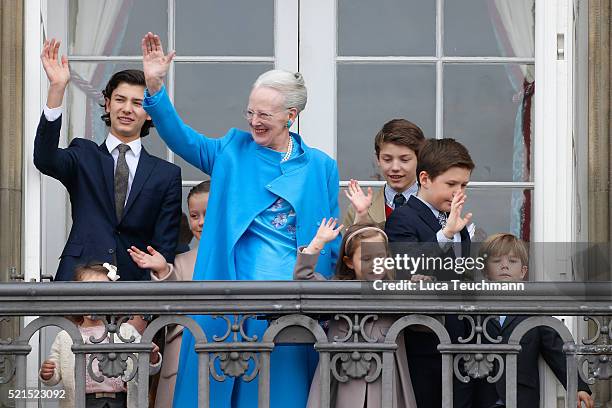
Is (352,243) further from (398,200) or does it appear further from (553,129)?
(553,129)

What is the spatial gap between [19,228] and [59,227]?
1.71 feet

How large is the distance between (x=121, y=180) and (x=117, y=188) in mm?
42

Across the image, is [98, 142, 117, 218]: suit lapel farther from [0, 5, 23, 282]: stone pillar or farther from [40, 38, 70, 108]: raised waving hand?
[0, 5, 23, 282]: stone pillar

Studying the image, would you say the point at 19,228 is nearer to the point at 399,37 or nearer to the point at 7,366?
the point at 7,366

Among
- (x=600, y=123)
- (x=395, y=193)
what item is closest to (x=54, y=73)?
(x=395, y=193)

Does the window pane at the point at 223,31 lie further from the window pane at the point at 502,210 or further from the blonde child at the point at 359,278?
the blonde child at the point at 359,278

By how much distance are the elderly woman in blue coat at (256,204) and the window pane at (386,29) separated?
5.03 feet

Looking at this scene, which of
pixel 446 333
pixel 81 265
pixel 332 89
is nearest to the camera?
pixel 446 333

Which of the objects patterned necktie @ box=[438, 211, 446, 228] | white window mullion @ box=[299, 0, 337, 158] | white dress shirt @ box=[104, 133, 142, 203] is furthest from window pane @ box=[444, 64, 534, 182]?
white dress shirt @ box=[104, 133, 142, 203]

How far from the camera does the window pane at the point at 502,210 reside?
8.95 metres

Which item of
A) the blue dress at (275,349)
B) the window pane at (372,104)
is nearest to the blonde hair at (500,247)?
the blue dress at (275,349)

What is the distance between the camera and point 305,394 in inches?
290

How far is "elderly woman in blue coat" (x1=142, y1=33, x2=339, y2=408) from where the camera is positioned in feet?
24.2

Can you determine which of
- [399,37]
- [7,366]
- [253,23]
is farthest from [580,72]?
[7,366]
